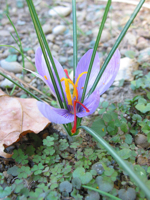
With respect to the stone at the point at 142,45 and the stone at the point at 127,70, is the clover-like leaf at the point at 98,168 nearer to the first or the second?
the stone at the point at 127,70

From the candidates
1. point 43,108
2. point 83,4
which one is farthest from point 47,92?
point 83,4

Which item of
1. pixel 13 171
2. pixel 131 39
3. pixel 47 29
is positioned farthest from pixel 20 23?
pixel 13 171

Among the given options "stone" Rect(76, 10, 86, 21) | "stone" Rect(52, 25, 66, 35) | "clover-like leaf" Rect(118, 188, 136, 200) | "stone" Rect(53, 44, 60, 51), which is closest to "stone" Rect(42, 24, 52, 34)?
"stone" Rect(52, 25, 66, 35)

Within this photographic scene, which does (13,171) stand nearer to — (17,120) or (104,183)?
(17,120)

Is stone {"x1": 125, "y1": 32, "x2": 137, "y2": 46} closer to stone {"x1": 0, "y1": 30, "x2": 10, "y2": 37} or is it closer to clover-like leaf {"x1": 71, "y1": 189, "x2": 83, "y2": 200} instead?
stone {"x1": 0, "y1": 30, "x2": 10, "y2": 37}

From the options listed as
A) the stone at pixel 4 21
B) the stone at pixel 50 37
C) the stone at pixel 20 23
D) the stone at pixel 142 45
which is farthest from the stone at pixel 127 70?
the stone at pixel 4 21

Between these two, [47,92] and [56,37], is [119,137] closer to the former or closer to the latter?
[47,92]

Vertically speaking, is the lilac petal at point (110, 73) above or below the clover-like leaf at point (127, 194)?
above
